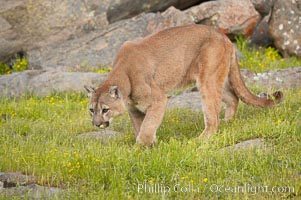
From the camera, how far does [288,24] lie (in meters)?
16.8

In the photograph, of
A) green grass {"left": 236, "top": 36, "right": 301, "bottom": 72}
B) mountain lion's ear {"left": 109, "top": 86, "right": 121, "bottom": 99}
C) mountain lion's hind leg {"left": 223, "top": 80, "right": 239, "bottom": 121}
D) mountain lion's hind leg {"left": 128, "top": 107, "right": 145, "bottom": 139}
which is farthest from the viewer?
green grass {"left": 236, "top": 36, "right": 301, "bottom": 72}

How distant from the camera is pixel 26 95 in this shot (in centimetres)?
1451

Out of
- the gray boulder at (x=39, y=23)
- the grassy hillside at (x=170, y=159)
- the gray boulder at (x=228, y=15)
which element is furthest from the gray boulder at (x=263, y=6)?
the grassy hillside at (x=170, y=159)

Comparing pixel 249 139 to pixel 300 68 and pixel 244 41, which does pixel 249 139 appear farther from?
pixel 244 41

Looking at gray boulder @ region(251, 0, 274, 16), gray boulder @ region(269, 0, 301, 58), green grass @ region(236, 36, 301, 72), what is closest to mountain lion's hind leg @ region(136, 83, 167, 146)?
green grass @ region(236, 36, 301, 72)

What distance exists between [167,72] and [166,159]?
7.84ft

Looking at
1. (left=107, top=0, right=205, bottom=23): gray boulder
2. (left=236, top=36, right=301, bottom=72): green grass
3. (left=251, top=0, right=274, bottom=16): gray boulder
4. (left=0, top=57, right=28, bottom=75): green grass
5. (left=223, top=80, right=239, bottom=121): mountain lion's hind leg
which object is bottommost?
(left=236, top=36, right=301, bottom=72): green grass

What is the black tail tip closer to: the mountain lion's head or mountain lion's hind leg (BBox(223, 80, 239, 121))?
mountain lion's hind leg (BBox(223, 80, 239, 121))

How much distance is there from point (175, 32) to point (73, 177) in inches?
140

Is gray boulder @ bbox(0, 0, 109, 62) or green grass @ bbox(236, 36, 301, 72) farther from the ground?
gray boulder @ bbox(0, 0, 109, 62)

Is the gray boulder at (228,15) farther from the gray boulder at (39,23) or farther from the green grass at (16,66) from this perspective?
the green grass at (16,66)

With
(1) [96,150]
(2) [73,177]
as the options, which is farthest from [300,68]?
(2) [73,177]

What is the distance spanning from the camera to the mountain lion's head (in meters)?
10.1

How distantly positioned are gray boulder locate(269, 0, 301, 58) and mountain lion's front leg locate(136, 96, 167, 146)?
23.3ft
